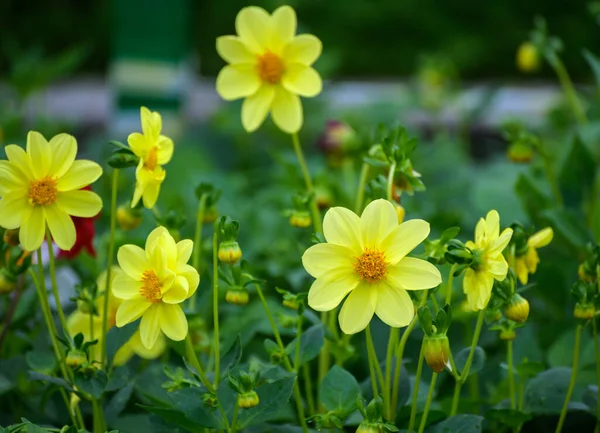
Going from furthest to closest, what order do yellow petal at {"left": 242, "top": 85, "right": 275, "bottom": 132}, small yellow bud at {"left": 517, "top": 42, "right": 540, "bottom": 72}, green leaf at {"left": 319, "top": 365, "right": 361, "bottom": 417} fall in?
small yellow bud at {"left": 517, "top": 42, "right": 540, "bottom": 72}, yellow petal at {"left": 242, "top": 85, "right": 275, "bottom": 132}, green leaf at {"left": 319, "top": 365, "right": 361, "bottom": 417}

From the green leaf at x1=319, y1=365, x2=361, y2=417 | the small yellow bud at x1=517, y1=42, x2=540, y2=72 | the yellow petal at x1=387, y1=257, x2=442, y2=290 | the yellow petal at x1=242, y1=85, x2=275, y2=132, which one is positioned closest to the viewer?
the yellow petal at x1=387, y1=257, x2=442, y2=290

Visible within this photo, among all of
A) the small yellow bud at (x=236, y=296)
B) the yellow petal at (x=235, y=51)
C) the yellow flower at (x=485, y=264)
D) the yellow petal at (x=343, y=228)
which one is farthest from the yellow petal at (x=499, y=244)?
the yellow petal at (x=235, y=51)

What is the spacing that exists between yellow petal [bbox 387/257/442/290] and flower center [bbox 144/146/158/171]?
8.6 inches

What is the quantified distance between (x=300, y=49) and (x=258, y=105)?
71mm

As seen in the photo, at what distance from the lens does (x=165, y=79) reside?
191cm

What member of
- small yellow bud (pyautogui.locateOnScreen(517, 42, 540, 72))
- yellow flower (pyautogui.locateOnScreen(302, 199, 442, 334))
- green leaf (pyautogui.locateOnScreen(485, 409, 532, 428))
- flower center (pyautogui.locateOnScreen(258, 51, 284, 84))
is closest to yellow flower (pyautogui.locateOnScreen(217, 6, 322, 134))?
flower center (pyautogui.locateOnScreen(258, 51, 284, 84))

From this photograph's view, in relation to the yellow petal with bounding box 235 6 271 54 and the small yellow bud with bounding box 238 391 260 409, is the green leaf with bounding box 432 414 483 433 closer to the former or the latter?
the small yellow bud with bounding box 238 391 260 409

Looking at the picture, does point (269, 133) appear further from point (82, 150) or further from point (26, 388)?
point (26, 388)

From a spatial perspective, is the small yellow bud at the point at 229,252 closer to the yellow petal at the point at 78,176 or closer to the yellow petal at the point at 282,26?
the yellow petal at the point at 78,176

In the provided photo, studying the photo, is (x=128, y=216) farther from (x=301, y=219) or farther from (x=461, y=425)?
(x=461, y=425)

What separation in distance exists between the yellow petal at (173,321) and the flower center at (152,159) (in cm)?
12

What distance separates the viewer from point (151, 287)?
72cm

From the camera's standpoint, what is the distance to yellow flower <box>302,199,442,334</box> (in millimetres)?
691

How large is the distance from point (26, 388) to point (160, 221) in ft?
0.75
